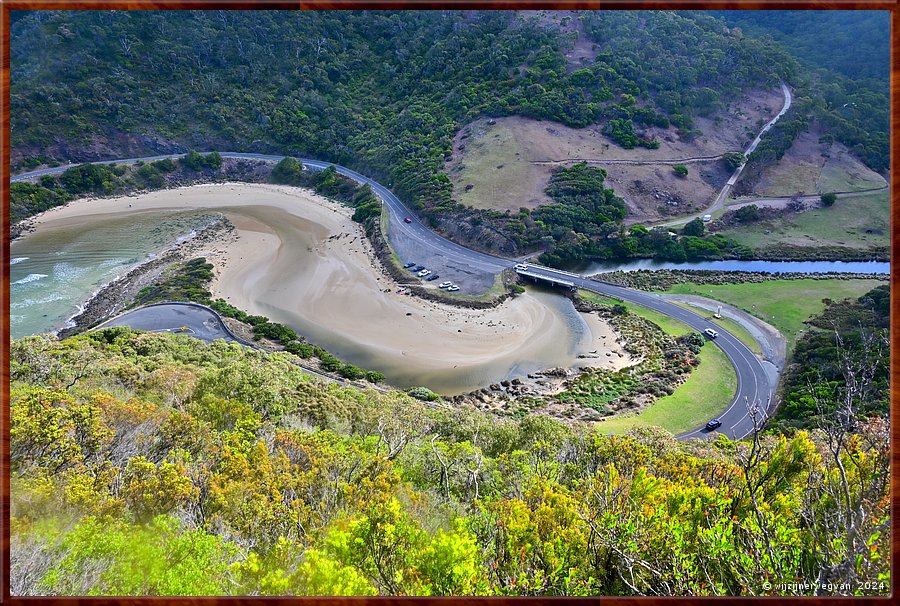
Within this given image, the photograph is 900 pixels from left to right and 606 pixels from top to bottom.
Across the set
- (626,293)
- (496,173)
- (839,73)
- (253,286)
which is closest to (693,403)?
(626,293)

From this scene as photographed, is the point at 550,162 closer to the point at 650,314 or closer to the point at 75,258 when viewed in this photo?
the point at 650,314

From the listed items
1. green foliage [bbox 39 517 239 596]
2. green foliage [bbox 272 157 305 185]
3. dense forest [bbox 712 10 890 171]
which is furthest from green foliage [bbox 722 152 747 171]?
green foliage [bbox 39 517 239 596]

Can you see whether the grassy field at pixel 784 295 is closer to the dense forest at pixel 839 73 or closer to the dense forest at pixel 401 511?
the dense forest at pixel 839 73

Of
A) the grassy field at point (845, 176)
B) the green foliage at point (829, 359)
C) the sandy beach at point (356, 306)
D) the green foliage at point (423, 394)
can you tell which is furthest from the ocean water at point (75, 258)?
the grassy field at point (845, 176)

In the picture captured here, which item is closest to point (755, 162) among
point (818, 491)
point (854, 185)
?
point (854, 185)

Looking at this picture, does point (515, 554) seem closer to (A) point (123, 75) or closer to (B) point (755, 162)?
(B) point (755, 162)

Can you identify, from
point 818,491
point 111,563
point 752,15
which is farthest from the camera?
point 752,15
